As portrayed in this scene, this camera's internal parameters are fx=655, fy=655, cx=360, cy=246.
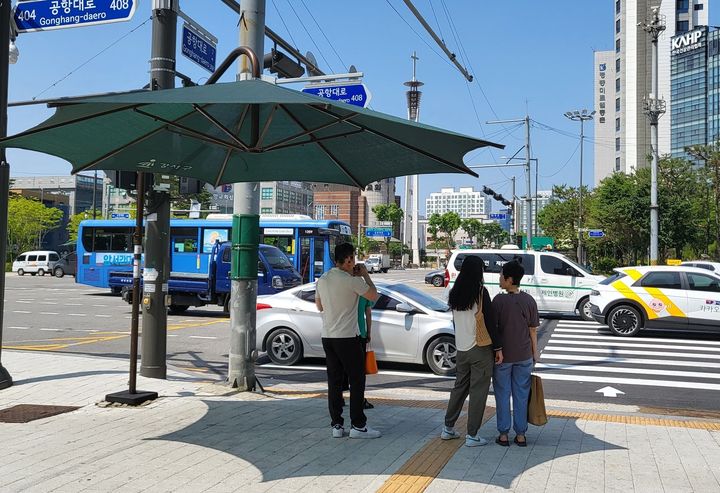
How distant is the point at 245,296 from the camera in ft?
27.7

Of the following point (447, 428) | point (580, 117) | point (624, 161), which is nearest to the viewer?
point (447, 428)

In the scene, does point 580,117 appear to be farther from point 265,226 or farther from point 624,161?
point 265,226

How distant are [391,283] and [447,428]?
18.7 ft

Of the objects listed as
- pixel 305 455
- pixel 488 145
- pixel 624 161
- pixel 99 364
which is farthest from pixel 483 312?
pixel 624 161

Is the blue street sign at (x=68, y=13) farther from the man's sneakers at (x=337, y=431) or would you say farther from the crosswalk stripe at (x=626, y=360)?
the crosswalk stripe at (x=626, y=360)

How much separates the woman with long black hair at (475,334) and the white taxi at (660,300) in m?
10.3

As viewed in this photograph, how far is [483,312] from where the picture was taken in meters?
5.79

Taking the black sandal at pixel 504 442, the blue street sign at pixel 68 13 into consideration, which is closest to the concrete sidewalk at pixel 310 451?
the black sandal at pixel 504 442

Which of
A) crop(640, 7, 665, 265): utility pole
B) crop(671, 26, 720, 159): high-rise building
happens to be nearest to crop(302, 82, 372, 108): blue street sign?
crop(640, 7, 665, 265): utility pole

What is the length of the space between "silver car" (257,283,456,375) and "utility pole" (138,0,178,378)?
2.79 metres

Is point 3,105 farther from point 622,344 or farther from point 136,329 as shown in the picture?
point 622,344

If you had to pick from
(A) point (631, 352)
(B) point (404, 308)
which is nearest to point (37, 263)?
(B) point (404, 308)

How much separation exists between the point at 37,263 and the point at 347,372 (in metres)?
55.3

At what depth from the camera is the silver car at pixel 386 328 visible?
34.4 ft
